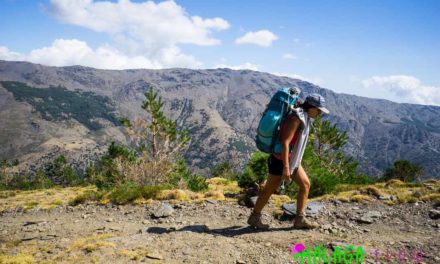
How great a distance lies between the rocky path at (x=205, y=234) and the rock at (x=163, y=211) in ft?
0.08

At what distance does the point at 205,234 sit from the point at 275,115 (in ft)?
8.37

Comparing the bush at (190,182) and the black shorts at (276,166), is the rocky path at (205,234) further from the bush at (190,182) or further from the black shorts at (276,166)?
the bush at (190,182)

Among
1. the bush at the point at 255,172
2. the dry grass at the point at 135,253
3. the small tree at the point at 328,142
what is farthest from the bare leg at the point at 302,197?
the small tree at the point at 328,142

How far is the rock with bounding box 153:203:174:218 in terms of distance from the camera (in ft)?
27.2

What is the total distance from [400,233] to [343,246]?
205 cm

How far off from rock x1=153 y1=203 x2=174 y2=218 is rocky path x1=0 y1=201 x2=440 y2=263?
0.02 m

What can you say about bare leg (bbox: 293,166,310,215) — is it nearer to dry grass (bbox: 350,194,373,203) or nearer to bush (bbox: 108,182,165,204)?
dry grass (bbox: 350,194,373,203)

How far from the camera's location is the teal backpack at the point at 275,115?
19.2 ft

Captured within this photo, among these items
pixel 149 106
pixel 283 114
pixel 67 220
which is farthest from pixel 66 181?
pixel 283 114

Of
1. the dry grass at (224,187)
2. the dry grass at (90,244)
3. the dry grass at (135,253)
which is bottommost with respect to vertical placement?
the dry grass at (224,187)

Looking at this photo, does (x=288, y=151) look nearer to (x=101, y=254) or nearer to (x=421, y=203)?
(x=101, y=254)

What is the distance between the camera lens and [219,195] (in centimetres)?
1033

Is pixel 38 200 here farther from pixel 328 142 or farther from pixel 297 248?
pixel 328 142

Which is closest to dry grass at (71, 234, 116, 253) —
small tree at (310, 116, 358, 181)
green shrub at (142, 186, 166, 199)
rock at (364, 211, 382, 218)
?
green shrub at (142, 186, 166, 199)
